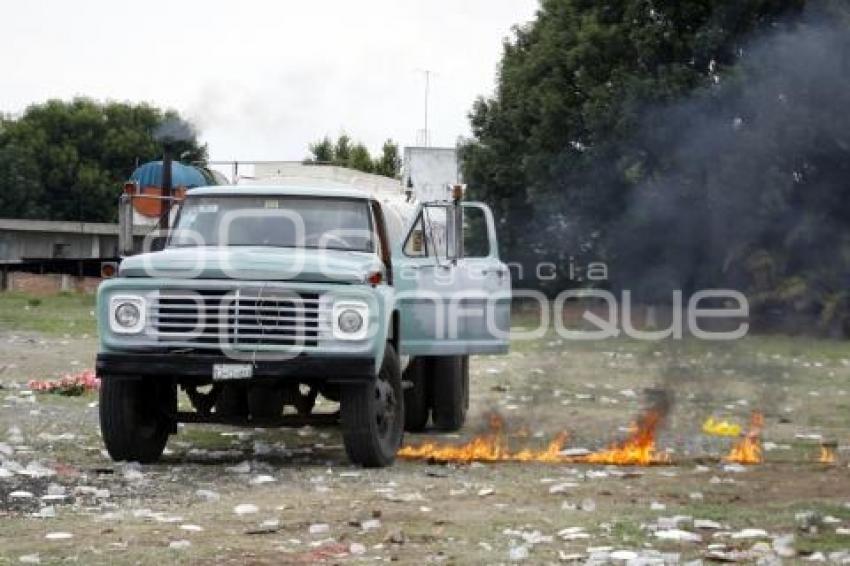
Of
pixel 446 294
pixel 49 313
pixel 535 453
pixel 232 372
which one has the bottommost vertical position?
pixel 535 453

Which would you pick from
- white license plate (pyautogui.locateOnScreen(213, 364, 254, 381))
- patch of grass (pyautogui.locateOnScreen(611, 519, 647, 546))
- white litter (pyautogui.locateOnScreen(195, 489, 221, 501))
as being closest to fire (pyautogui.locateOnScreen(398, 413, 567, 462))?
white license plate (pyautogui.locateOnScreen(213, 364, 254, 381))

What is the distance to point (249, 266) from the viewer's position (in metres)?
10.9

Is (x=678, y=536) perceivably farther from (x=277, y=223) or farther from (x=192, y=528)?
(x=277, y=223)

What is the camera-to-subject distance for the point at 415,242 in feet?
42.9

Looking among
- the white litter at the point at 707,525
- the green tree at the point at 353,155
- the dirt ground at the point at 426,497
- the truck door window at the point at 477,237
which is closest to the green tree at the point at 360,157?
the green tree at the point at 353,155

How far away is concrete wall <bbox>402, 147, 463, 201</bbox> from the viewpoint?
56.4 feet

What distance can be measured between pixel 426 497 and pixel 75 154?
6578 centimetres

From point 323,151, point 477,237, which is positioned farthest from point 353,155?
point 477,237

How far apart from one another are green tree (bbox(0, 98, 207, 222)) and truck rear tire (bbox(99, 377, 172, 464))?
61735mm

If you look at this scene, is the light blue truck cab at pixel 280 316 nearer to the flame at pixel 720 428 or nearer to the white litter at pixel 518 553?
the flame at pixel 720 428

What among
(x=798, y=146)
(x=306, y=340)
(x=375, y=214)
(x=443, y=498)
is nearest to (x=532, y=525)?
(x=443, y=498)

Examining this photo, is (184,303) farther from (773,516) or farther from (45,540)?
(773,516)

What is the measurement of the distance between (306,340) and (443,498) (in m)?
1.77

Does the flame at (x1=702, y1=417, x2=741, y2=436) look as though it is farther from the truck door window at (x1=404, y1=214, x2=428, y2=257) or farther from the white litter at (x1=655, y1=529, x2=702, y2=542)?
the white litter at (x1=655, y1=529, x2=702, y2=542)
